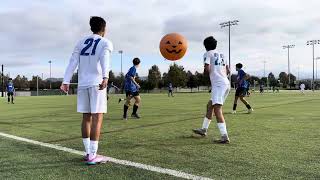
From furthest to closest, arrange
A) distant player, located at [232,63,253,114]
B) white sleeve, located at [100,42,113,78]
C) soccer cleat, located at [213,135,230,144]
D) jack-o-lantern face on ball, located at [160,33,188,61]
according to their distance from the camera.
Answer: distant player, located at [232,63,253,114] < jack-o-lantern face on ball, located at [160,33,188,61] < soccer cleat, located at [213,135,230,144] < white sleeve, located at [100,42,113,78]

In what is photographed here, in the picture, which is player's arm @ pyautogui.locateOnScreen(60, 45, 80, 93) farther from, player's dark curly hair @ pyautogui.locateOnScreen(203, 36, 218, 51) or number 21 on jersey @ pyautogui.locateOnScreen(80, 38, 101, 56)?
player's dark curly hair @ pyautogui.locateOnScreen(203, 36, 218, 51)

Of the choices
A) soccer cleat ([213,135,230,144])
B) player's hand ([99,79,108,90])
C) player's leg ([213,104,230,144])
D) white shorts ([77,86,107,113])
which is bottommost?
soccer cleat ([213,135,230,144])

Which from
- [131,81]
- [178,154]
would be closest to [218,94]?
[178,154]

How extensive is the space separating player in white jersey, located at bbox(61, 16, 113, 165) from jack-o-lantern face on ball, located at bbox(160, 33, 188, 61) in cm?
963

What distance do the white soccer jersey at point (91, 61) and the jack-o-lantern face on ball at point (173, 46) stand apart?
382 inches

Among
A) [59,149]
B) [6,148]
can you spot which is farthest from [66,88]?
[6,148]

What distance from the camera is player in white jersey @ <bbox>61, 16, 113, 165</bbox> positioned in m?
6.33

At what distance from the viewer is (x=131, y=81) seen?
14141mm

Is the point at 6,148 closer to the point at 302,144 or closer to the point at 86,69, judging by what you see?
the point at 86,69

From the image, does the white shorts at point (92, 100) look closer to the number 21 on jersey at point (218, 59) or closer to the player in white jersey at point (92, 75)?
the player in white jersey at point (92, 75)

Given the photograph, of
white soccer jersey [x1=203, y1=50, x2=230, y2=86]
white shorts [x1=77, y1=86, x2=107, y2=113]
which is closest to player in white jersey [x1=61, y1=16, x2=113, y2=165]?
white shorts [x1=77, y1=86, x2=107, y2=113]

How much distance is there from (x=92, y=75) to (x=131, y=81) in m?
7.74

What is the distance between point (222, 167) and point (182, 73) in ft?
360

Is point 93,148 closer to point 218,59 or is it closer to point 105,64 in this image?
point 105,64
